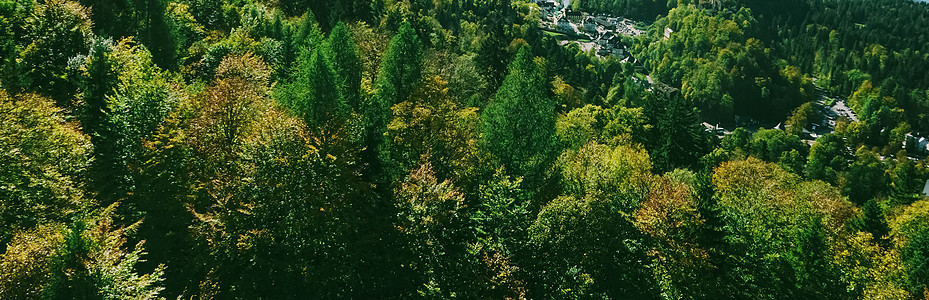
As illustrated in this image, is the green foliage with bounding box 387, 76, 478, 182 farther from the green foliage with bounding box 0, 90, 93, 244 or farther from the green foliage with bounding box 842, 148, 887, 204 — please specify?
the green foliage with bounding box 842, 148, 887, 204

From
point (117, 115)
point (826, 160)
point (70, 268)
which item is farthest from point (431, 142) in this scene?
point (826, 160)

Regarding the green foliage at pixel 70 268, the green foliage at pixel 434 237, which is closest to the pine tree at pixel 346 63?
the green foliage at pixel 434 237

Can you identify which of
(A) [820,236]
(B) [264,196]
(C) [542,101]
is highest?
(C) [542,101]

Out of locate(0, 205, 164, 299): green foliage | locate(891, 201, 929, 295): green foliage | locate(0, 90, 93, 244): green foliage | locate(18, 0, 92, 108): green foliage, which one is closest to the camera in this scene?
locate(0, 205, 164, 299): green foliage

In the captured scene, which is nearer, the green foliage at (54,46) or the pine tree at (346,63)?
the green foliage at (54,46)

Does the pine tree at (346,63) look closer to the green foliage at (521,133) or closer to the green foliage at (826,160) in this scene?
the green foliage at (521,133)

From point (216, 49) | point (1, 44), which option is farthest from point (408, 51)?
point (1, 44)

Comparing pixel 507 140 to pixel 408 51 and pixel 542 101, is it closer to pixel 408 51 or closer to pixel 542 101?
pixel 542 101

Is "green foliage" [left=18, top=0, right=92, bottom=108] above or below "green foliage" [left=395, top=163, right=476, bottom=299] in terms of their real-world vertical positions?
above

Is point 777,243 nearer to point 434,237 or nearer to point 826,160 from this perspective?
point 434,237

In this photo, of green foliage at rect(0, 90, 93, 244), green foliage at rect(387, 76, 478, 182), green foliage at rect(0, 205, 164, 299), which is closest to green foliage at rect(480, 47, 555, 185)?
green foliage at rect(387, 76, 478, 182)

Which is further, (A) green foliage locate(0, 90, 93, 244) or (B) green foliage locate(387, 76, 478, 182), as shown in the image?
(B) green foliage locate(387, 76, 478, 182)
